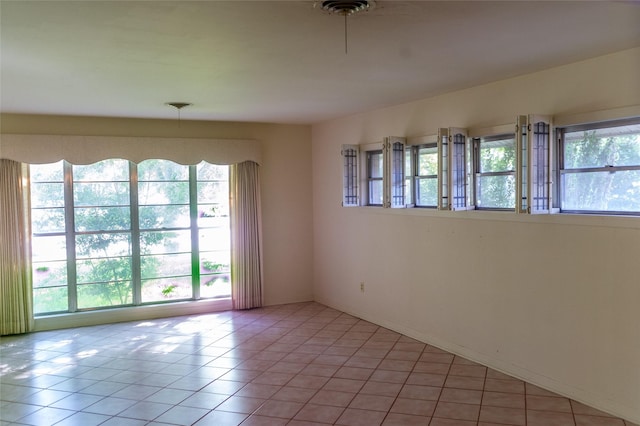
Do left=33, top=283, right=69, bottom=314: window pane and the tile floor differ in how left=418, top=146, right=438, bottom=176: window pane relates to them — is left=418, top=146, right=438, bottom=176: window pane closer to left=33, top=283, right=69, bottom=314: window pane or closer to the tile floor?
the tile floor

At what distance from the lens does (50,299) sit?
18.7 ft

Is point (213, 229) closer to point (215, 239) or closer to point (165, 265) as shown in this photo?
point (215, 239)

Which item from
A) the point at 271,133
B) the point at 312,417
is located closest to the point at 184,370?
the point at 312,417

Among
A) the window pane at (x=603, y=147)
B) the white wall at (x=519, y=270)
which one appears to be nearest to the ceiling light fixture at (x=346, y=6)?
the white wall at (x=519, y=270)

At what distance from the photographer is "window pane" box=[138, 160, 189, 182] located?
609 centimetres

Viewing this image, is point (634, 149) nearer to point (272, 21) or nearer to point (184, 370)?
point (272, 21)

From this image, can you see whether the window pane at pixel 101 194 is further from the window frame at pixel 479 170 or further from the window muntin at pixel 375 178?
the window frame at pixel 479 170

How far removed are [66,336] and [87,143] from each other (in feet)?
7.13

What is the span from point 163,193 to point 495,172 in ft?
13.2

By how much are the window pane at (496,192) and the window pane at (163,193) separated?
146 inches

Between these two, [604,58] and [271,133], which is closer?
[604,58]

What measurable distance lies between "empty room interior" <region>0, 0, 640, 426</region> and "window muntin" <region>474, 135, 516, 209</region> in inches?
0.8

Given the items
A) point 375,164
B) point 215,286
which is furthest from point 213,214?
point 375,164

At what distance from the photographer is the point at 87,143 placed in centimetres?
568
